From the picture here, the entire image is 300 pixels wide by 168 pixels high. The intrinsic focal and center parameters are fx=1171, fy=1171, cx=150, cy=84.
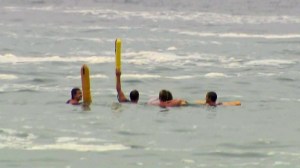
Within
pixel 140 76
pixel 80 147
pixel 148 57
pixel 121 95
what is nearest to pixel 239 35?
pixel 148 57

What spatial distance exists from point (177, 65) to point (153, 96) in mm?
11462

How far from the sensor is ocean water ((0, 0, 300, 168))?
27953 mm

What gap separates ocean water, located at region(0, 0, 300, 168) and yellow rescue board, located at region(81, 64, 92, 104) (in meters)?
0.39

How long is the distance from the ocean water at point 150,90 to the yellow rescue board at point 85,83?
15.3 inches

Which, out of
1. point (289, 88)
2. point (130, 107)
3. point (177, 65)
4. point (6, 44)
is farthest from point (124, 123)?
point (6, 44)

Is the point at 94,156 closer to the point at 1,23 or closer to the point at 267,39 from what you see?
the point at 267,39

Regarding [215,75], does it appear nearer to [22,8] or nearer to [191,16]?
[191,16]

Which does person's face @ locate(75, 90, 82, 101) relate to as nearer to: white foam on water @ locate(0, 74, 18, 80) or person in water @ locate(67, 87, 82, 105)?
person in water @ locate(67, 87, 82, 105)

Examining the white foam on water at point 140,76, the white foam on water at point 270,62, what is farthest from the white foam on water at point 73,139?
the white foam on water at point 270,62

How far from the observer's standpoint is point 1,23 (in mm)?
78188

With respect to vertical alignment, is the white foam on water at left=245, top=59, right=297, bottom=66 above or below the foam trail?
above

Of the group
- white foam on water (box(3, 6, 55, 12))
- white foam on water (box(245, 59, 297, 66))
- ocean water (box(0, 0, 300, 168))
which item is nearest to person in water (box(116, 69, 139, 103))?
ocean water (box(0, 0, 300, 168))

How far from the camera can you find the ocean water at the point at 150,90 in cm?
2795

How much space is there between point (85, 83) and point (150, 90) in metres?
7.44
